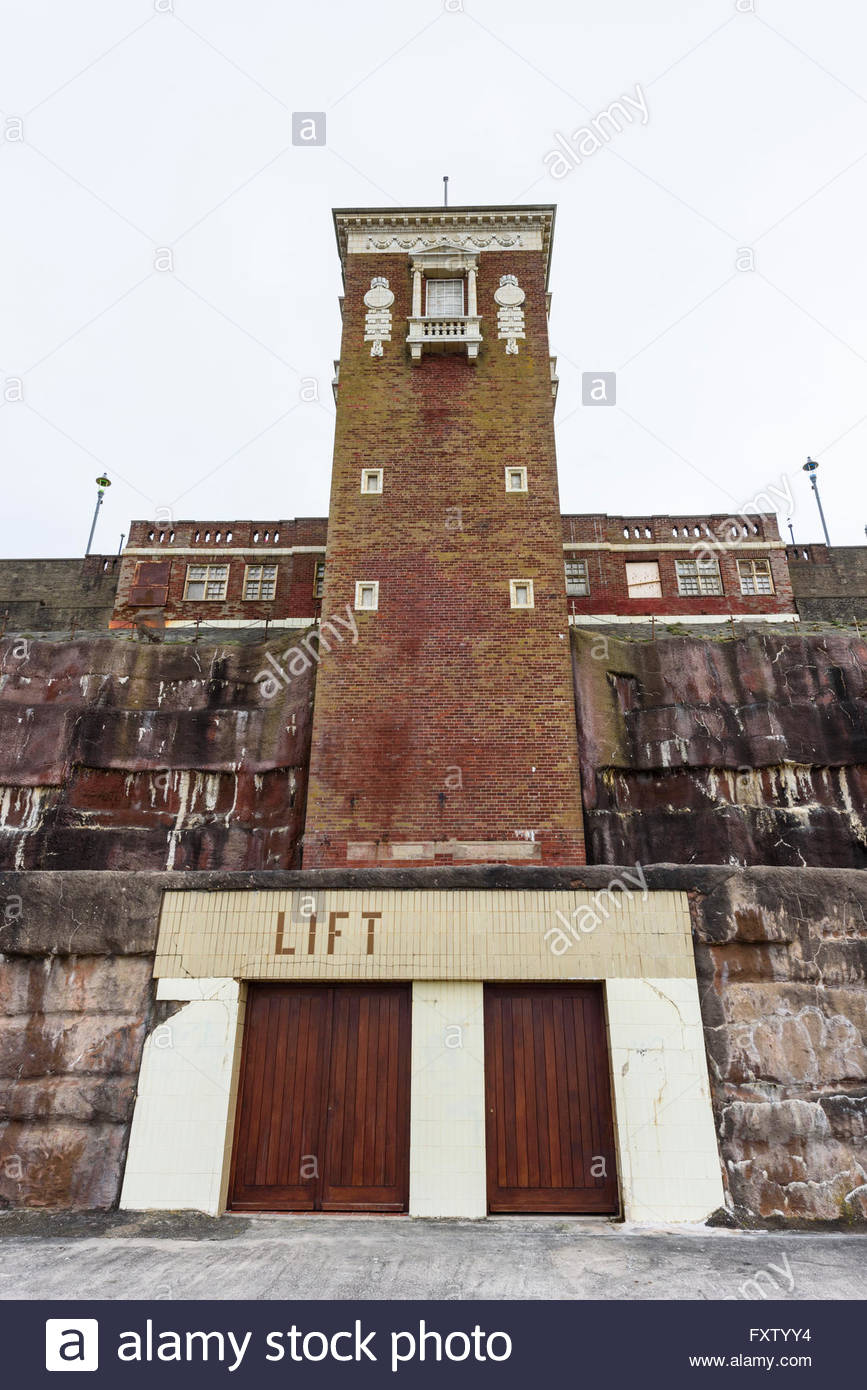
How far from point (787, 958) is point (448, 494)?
12.4 meters

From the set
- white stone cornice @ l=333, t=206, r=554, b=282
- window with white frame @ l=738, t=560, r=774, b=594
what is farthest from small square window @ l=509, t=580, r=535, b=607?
window with white frame @ l=738, t=560, r=774, b=594

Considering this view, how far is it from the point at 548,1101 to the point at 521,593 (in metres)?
10.7

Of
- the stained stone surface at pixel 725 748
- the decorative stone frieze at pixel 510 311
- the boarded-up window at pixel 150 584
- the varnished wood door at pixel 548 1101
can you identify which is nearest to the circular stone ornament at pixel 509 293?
the decorative stone frieze at pixel 510 311

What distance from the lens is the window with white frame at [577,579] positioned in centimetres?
3484

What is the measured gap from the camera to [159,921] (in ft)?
35.5

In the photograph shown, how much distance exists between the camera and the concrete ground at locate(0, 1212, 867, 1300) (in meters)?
6.61

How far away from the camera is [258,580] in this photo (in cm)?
3522

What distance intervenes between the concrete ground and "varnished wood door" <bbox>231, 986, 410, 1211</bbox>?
0.33m

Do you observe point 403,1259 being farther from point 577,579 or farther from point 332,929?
point 577,579

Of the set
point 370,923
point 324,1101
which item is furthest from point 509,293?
point 324,1101

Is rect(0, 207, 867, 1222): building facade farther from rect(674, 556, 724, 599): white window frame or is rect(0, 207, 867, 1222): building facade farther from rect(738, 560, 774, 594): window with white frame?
rect(738, 560, 774, 594): window with white frame

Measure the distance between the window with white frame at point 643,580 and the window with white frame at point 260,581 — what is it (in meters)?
14.6

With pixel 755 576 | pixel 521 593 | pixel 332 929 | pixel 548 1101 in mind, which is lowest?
pixel 548 1101

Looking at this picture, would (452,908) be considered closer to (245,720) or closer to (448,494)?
(245,720)
